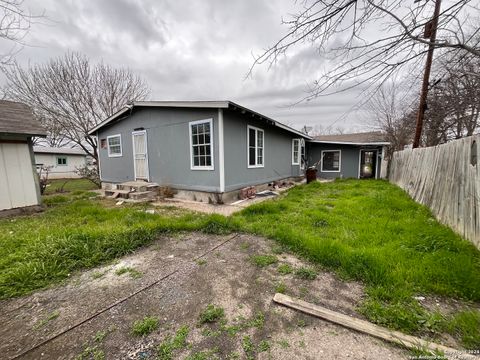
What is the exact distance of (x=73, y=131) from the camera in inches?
538

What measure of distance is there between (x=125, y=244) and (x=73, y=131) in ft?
46.5

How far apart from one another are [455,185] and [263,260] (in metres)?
3.79

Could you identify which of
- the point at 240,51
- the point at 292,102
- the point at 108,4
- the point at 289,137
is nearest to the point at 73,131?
the point at 108,4

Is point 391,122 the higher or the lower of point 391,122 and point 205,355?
the higher

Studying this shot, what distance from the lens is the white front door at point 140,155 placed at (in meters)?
8.59

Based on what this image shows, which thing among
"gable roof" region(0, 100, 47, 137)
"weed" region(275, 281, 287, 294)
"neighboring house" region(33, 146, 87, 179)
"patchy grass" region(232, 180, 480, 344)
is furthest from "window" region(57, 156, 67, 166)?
"weed" region(275, 281, 287, 294)

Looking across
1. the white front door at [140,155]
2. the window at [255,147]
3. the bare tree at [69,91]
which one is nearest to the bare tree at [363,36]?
the window at [255,147]

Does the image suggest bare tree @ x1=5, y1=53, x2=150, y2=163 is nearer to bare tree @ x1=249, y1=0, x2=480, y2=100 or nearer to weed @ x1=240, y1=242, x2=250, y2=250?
weed @ x1=240, y1=242, x2=250, y2=250

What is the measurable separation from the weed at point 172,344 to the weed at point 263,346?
0.58 meters

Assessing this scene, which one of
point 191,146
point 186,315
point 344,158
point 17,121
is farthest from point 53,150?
point 344,158

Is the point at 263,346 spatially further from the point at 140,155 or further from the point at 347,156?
the point at 347,156

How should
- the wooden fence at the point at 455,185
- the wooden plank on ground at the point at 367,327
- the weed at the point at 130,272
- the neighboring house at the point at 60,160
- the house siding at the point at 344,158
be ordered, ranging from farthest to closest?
the neighboring house at the point at 60,160, the house siding at the point at 344,158, the wooden fence at the point at 455,185, the weed at the point at 130,272, the wooden plank on ground at the point at 367,327

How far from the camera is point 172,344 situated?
166 centimetres

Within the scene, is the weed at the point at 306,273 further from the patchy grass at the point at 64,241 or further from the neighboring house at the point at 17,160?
the neighboring house at the point at 17,160
